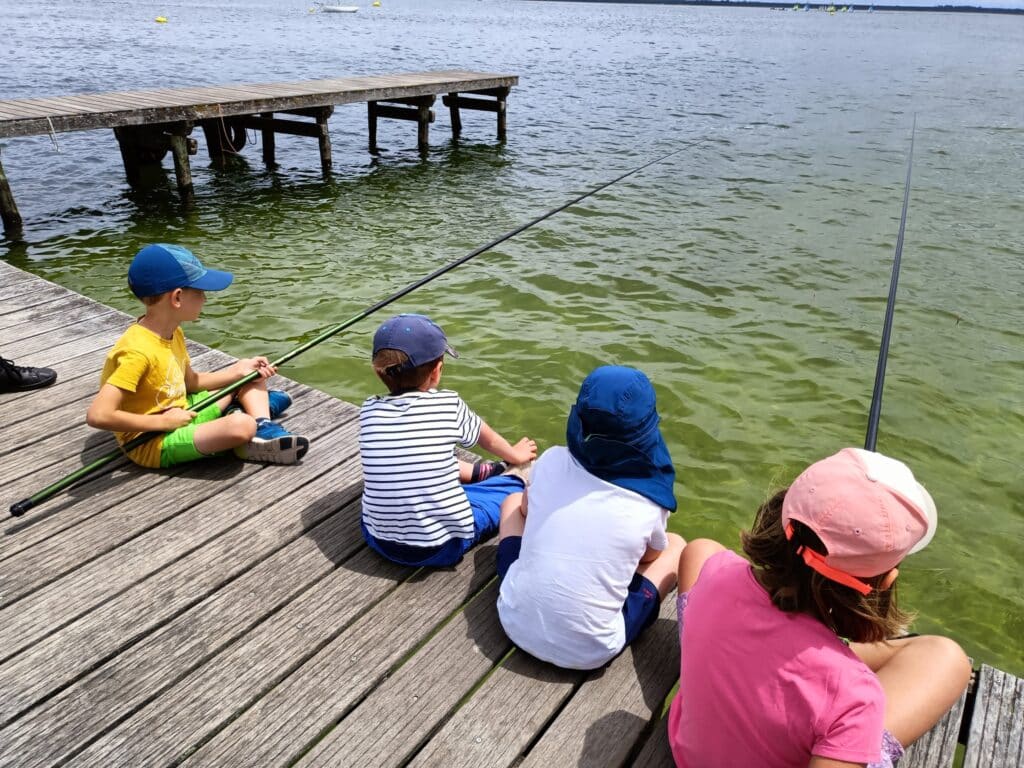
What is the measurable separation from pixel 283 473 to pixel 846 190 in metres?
10.4

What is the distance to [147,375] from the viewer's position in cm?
318

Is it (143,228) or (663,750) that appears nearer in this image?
(663,750)

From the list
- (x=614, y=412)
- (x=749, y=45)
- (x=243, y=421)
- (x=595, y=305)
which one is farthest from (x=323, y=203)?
(x=749, y=45)

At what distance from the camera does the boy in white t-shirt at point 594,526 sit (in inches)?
87.0

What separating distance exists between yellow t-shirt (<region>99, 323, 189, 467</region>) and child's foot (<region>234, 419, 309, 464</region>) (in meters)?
0.38

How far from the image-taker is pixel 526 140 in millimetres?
14727

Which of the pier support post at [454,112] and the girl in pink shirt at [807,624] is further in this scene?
the pier support post at [454,112]

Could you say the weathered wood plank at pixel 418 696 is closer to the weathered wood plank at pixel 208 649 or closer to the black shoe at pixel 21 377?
the weathered wood plank at pixel 208 649

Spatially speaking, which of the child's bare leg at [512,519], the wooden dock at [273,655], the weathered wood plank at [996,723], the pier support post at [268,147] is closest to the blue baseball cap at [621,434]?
the child's bare leg at [512,519]

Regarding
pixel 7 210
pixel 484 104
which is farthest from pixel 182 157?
pixel 484 104

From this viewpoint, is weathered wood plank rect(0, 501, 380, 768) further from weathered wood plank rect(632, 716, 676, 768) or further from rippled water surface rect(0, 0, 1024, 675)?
rippled water surface rect(0, 0, 1024, 675)

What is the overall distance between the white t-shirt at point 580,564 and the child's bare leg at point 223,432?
62.4 inches

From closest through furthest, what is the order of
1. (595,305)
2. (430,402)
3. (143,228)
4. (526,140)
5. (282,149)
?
(430,402) < (595,305) < (143,228) < (282,149) < (526,140)

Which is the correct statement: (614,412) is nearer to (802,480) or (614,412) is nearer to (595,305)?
(802,480)
